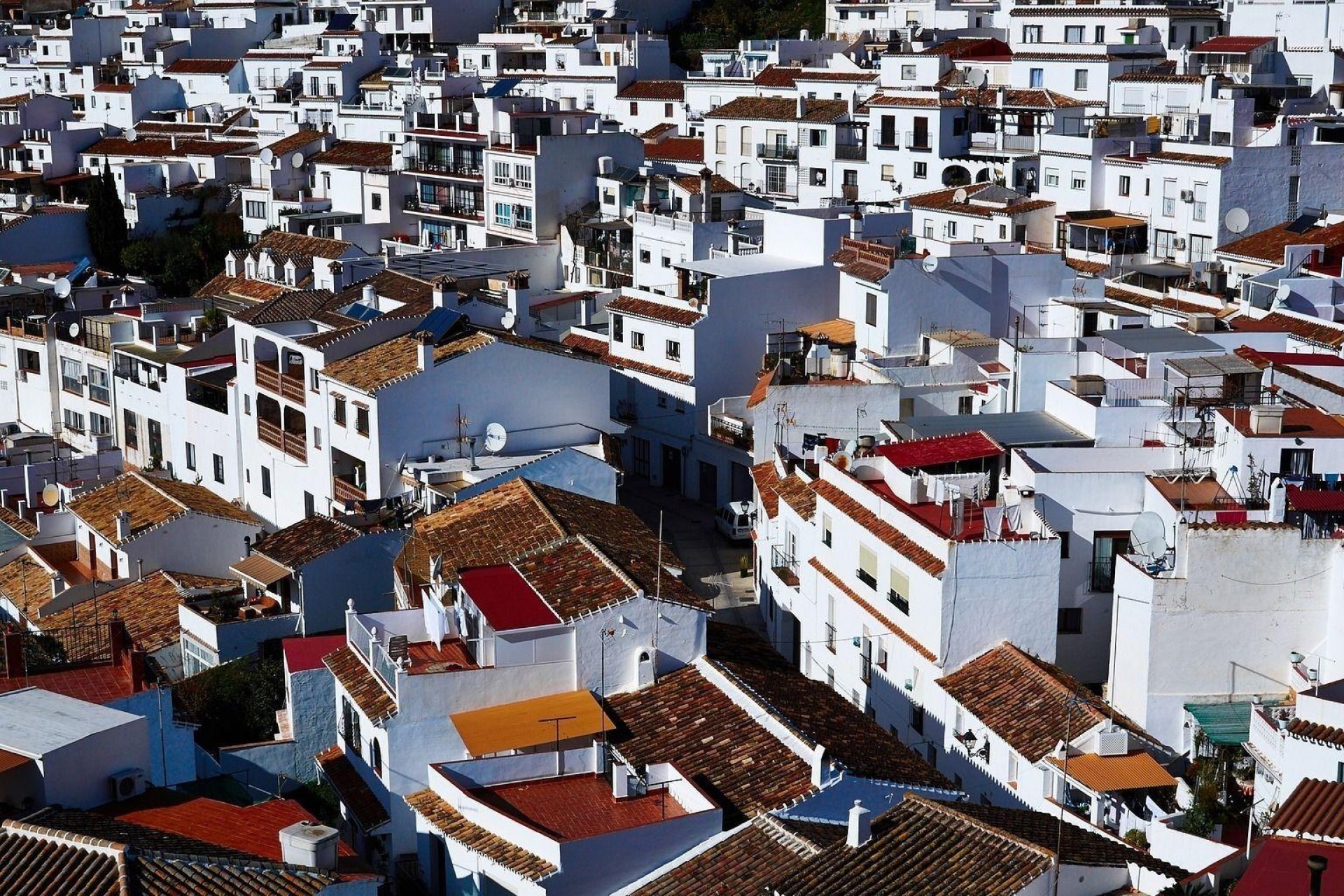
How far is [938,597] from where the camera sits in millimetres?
25781

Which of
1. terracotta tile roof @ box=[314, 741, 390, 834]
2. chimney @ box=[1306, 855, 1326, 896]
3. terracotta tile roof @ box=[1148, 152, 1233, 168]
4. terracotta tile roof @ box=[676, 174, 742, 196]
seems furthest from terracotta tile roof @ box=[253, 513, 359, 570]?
terracotta tile roof @ box=[1148, 152, 1233, 168]

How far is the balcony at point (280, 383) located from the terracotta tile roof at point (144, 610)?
4.58 meters

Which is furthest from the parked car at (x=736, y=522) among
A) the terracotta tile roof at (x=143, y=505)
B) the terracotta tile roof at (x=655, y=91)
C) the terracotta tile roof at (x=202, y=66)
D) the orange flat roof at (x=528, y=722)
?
the terracotta tile roof at (x=202, y=66)

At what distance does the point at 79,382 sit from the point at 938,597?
27466 millimetres

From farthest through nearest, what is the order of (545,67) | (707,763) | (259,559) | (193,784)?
(545,67) → (259,559) → (193,784) → (707,763)

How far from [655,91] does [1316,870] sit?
59.6 metres

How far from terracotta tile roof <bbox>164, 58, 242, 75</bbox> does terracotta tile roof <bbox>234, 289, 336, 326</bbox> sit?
42306 millimetres

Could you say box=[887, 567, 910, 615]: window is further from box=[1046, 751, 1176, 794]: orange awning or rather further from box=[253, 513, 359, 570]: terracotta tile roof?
box=[253, 513, 359, 570]: terracotta tile roof

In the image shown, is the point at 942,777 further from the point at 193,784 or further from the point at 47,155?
the point at 47,155

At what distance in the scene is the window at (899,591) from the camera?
1056 inches

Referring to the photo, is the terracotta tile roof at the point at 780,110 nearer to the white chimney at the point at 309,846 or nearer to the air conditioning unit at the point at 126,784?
the air conditioning unit at the point at 126,784

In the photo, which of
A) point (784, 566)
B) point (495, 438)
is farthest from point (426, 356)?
point (784, 566)

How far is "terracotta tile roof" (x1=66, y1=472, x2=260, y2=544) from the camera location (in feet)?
115

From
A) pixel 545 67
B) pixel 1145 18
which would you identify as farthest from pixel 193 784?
pixel 545 67
